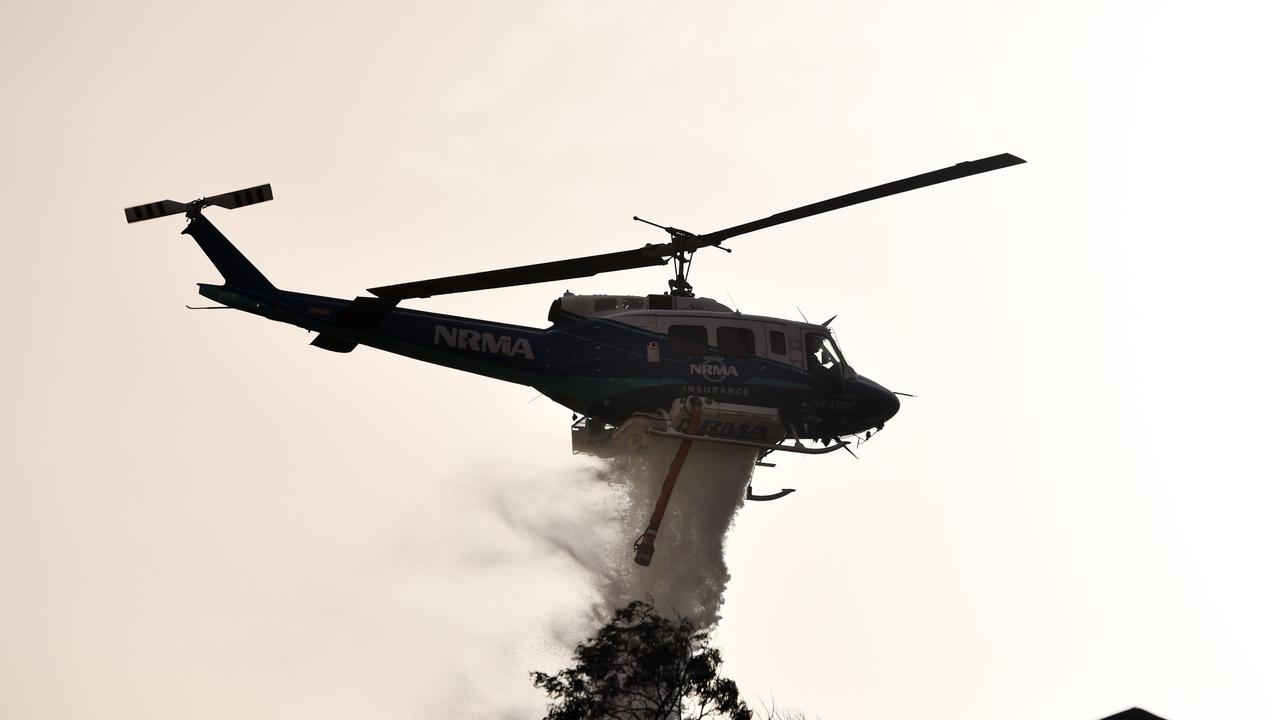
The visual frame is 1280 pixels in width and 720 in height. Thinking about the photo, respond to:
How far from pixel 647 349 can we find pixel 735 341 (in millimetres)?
2116

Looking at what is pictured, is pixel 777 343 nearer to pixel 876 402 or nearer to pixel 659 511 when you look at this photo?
pixel 876 402

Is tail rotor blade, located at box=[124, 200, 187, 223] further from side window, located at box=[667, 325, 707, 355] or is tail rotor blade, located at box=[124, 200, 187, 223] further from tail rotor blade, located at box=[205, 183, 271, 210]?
side window, located at box=[667, 325, 707, 355]

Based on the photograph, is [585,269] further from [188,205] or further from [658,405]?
[188,205]

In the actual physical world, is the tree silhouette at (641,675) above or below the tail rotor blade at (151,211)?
below

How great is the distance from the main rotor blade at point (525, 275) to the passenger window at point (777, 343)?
394 cm

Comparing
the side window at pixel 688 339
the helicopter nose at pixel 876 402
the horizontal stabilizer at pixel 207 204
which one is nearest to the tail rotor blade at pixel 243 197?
the horizontal stabilizer at pixel 207 204

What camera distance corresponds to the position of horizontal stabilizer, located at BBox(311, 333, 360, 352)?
43375mm

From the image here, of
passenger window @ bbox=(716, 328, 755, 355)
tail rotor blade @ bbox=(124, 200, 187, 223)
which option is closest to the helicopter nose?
passenger window @ bbox=(716, 328, 755, 355)

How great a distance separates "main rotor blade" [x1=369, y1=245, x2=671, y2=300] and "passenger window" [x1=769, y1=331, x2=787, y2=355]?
3.94 m

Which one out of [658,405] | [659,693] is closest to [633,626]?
[659,693]

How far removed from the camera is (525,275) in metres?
40.8

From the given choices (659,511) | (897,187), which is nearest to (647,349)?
(659,511)

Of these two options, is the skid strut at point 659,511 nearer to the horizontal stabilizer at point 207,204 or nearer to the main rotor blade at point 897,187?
the main rotor blade at point 897,187

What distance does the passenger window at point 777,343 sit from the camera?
45.8 metres
